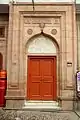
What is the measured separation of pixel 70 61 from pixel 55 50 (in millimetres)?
1010

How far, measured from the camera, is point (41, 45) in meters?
13.0

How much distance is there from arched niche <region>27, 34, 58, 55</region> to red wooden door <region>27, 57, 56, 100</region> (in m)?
0.35

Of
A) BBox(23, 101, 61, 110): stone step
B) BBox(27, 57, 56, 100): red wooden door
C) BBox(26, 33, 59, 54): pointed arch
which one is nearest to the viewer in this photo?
BBox(23, 101, 61, 110): stone step

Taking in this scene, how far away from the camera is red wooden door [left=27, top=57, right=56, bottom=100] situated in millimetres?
12727

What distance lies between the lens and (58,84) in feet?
41.4

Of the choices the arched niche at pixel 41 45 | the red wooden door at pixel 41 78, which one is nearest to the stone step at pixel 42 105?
the red wooden door at pixel 41 78

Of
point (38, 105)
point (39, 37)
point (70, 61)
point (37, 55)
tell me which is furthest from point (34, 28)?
point (38, 105)

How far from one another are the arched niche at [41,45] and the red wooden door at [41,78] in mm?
352

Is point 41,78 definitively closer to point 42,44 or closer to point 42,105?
point 42,105

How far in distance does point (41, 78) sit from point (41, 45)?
5.45 feet

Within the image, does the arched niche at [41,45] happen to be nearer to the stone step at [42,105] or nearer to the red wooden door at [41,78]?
the red wooden door at [41,78]

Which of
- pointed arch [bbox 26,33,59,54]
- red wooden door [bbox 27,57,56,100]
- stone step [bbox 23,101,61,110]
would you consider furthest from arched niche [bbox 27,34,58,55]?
stone step [bbox 23,101,61,110]

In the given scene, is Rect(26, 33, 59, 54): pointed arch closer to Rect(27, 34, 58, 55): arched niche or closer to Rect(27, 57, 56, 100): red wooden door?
Rect(27, 34, 58, 55): arched niche

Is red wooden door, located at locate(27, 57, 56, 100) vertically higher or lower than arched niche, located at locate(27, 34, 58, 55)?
lower
